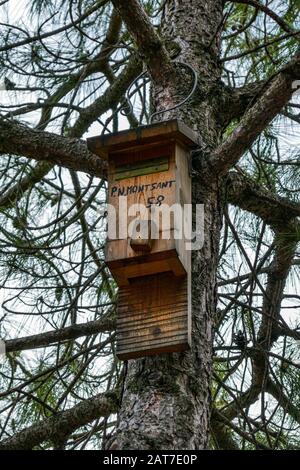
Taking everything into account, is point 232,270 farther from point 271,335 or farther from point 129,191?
point 129,191

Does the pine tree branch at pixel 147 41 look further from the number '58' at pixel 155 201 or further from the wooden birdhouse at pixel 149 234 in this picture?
the number '58' at pixel 155 201

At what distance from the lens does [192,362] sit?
2.38m

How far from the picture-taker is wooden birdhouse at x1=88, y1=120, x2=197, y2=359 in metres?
2.37

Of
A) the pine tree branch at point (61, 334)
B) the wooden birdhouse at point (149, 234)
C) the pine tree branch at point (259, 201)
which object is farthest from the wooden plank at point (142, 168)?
the pine tree branch at point (61, 334)

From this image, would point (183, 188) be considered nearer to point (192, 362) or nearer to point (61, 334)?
point (192, 362)

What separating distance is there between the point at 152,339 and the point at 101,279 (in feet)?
4.65

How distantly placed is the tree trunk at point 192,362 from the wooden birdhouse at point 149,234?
5 cm

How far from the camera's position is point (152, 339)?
2.36 m

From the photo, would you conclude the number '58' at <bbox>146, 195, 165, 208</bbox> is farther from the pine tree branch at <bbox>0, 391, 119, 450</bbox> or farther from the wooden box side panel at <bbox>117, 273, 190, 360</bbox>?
the pine tree branch at <bbox>0, 391, 119, 450</bbox>

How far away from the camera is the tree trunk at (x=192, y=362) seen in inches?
88.8

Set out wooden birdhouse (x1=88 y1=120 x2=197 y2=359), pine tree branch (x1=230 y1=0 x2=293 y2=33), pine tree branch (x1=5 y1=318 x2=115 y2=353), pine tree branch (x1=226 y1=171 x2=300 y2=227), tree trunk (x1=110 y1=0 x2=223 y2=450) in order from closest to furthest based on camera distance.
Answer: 1. tree trunk (x1=110 y1=0 x2=223 y2=450)
2. wooden birdhouse (x1=88 y1=120 x2=197 y2=359)
3. pine tree branch (x1=230 y1=0 x2=293 y2=33)
4. pine tree branch (x1=226 y1=171 x2=300 y2=227)
5. pine tree branch (x1=5 y1=318 x2=115 y2=353)

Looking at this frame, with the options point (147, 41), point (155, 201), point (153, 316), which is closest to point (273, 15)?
point (147, 41)

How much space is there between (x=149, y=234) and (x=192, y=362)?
0.29 metres

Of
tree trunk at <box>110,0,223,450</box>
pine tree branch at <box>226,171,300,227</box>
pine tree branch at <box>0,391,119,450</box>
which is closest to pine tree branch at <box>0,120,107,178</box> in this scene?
tree trunk at <box>110,0,223,450</box>
